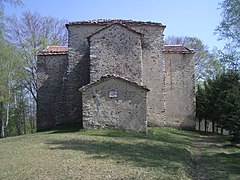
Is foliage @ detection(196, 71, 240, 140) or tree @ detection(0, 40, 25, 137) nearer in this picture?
foliage @ detection(196, 71, 240, 140)

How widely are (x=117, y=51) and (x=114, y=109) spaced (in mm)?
5143

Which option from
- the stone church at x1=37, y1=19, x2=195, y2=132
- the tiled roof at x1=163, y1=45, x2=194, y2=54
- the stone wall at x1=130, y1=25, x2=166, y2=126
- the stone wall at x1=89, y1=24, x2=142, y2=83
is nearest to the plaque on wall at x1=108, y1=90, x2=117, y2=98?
the stone church at x1=37, y1=19, x2=195, y2=132

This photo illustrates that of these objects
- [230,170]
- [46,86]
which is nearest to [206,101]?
[46,86]

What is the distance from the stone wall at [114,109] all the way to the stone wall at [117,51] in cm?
298

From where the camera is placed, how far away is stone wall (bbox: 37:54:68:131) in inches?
975

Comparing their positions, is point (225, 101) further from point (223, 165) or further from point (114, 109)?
point (223, 165)

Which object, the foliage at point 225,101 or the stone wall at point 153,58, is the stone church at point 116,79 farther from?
the foliage at point 225,101

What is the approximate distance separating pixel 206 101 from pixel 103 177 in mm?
21085

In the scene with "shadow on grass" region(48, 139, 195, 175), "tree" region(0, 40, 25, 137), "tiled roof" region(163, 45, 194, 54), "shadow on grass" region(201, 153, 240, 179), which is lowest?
"shadow on grass" region(201, 153, 240, 179)

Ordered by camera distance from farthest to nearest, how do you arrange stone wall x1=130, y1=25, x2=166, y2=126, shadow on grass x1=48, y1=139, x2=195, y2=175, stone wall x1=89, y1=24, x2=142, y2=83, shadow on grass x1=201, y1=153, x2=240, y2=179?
stone wall x1=130, y1=25, x2=166, y2=126 → stone wall x1=89, y1=24, x2=142, y2=83 → shadow on grass x1=48, y1=139, x2=195, y2=175 → shadow on grass x1=201, y1=153, x2=240, y2=179

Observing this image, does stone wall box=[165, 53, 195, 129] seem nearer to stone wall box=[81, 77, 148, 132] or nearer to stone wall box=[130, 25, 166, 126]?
stone wall box=[130, 25, 166, 126]

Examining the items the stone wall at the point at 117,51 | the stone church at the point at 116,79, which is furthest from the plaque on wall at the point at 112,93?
the stone wall at the point at 117,51

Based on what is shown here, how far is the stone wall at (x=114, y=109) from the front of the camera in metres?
17.7

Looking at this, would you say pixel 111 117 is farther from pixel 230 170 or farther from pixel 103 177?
pixel 103 177
